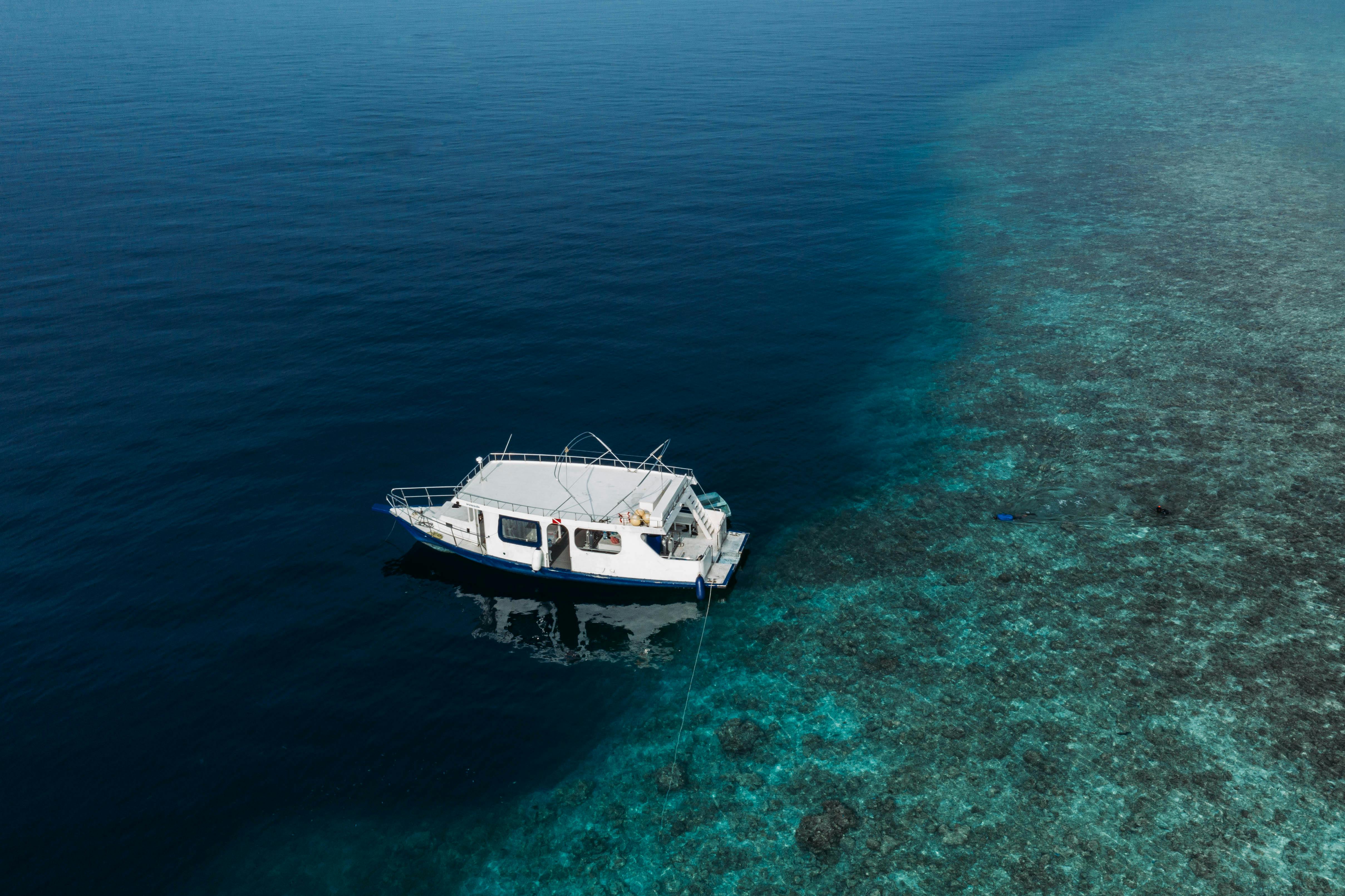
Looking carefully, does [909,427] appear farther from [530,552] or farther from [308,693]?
[308,693]

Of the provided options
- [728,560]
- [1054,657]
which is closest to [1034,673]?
[1054,657]

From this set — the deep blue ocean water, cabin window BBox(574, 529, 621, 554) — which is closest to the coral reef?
the deep blue ocean water

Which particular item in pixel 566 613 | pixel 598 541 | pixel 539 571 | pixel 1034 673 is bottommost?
pixel 566 613

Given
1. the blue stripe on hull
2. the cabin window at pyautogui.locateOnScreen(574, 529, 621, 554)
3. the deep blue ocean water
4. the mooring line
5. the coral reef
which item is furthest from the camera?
the cabin window at pyautogui.locateOnScreen(574, 529, 621, 554)

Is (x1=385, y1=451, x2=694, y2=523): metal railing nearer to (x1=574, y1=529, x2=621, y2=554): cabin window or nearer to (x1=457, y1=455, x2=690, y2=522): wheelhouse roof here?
(x1=457, y1=455, x2=690, y2=522): wheelhouse roof

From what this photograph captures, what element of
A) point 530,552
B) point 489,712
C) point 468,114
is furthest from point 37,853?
point 468,114

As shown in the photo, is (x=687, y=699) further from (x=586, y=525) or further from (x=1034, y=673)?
(x=1034, y=673)
